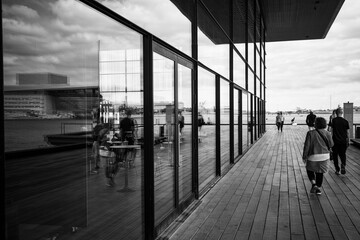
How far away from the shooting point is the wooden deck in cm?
376

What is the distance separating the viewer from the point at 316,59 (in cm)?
2925

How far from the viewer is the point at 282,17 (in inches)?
669

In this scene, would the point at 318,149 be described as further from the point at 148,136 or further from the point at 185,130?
the point at 148,136

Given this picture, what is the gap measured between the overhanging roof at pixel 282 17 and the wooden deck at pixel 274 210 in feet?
9.08

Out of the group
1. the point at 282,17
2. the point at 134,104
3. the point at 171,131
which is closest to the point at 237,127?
the point at 171,131

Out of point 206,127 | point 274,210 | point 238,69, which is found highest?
point 238,69

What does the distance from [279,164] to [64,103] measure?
6415 millimetres

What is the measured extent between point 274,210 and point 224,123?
153 inches

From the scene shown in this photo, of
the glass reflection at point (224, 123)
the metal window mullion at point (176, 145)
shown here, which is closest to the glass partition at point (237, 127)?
the glass reflection at point (224, 123)

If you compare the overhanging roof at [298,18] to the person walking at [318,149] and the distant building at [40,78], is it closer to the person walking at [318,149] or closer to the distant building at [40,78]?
the person walking at [318,149]

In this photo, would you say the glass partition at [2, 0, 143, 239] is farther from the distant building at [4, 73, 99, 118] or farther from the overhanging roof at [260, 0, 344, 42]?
the overhanging roof at [260, 0, 344, 42]

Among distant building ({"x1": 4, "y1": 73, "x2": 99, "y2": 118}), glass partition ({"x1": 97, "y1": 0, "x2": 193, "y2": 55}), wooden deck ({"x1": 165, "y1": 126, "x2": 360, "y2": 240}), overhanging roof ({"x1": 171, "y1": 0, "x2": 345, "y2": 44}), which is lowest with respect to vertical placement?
wooden deck ({"x1": 165, "y1": 126, "x2": 360, "y2": 240})

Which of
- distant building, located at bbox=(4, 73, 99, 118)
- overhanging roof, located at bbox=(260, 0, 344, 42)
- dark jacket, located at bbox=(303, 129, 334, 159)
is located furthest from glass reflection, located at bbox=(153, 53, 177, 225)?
overhanging roof, located at bbox=(260, 0, 344, 42)

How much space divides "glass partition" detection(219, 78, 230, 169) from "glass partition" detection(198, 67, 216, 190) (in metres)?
0.75
